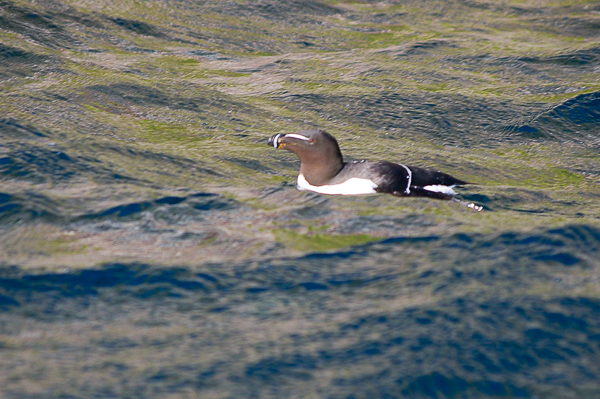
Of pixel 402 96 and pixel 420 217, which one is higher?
pixel 402 96

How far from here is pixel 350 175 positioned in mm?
7020

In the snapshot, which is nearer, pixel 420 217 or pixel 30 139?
pixel 420 217

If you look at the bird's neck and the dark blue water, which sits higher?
the bird's neck

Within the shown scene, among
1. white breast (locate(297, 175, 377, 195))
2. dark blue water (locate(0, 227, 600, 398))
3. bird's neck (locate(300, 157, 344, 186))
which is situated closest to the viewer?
dark blue water (locate(0, 227, 600, 398))

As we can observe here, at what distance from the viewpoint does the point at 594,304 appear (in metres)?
4.74

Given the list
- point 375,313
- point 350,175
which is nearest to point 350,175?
point 350,175

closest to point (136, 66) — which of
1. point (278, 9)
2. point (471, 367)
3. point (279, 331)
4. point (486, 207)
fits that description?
point (278, 9)

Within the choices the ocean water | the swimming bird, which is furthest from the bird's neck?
the ocean water

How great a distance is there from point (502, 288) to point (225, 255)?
7.24ft

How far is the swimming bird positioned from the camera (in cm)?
686

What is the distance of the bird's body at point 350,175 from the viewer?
6.86 meters

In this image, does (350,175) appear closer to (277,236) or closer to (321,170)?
(321,170)

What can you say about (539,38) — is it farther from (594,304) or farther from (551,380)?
(551,380)

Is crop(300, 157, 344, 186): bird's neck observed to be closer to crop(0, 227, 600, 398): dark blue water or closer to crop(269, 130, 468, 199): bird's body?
crop(269, 130, 468, 199): bird's body
